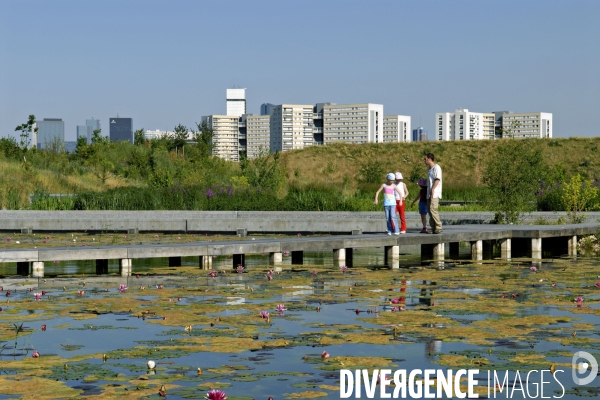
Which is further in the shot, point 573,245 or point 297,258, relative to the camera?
point 573,245

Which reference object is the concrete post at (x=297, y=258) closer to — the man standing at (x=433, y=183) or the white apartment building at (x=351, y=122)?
the man standing at (x=433, y=183)

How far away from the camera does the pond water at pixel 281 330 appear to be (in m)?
6.50

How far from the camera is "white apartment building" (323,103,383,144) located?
192 metres

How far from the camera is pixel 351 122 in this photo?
19475cm

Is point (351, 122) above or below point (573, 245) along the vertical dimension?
above

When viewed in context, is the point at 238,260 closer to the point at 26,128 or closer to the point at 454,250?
the point at 454,250

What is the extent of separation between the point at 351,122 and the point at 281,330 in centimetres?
18738

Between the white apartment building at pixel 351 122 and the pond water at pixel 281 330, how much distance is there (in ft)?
585

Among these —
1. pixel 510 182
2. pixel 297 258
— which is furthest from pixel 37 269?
pixel 510 182

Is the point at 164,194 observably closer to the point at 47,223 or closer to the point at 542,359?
the point at 47,223

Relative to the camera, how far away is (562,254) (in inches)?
766

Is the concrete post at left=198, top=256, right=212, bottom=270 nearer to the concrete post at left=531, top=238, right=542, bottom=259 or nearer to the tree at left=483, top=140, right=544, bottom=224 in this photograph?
the concrete post at left=531, top=238, right=542, bottom=259

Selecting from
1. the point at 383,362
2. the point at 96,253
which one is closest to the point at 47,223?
the point at 96,253

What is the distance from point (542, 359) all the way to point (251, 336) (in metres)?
2.69
